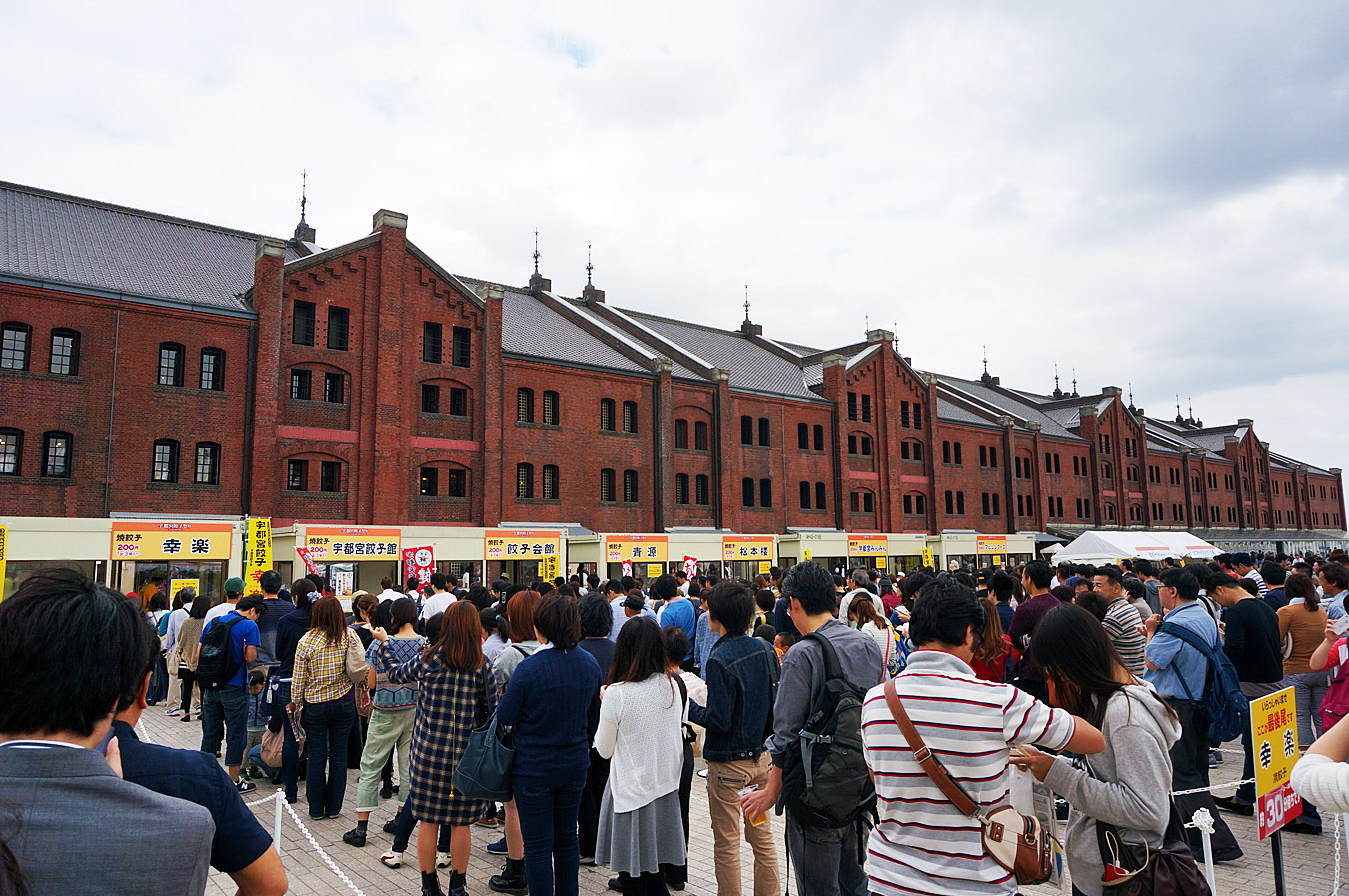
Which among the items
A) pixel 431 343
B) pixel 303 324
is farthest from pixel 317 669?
pixel 431 343

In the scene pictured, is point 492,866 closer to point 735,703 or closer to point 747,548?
point 735,703

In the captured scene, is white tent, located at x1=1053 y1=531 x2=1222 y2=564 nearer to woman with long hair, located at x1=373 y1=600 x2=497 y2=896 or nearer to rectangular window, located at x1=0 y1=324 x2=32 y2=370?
woman with long hair, located at x1=373 y1=600 x2=497 y2=896

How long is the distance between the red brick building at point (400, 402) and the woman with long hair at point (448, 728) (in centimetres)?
2160

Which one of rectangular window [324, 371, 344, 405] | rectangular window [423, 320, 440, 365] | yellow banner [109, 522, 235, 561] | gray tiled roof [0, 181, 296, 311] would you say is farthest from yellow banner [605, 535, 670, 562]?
gray tiled roof [0, 181, 296, 311]

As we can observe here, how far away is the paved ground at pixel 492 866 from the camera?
633 centimetres

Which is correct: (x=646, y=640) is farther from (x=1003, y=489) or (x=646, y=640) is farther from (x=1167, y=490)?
(x=1167, y=490)

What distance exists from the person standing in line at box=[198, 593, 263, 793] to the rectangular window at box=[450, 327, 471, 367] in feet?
69.0

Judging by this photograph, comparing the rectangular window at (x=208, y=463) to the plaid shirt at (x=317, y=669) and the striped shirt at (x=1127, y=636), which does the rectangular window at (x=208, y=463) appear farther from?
the striped shirt at (x=1127, y=636)

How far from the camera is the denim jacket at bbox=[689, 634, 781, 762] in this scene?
18.1 feet

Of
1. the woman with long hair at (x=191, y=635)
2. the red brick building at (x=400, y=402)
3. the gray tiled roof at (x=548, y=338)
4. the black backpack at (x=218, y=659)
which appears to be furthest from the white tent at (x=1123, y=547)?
the black backpack at (x=218, y=659)

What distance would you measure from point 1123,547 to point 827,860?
29415mm

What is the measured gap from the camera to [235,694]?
9.39 meters

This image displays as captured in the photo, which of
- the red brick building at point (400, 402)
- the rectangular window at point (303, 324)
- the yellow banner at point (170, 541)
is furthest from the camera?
the rectangular window at point (303, 324)

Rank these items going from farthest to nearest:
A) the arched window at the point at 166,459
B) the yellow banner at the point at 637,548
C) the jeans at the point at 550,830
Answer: the yellow banner at the point at 637,548
the arched window at the point at 166,459
the jeans at the point at 550,830
